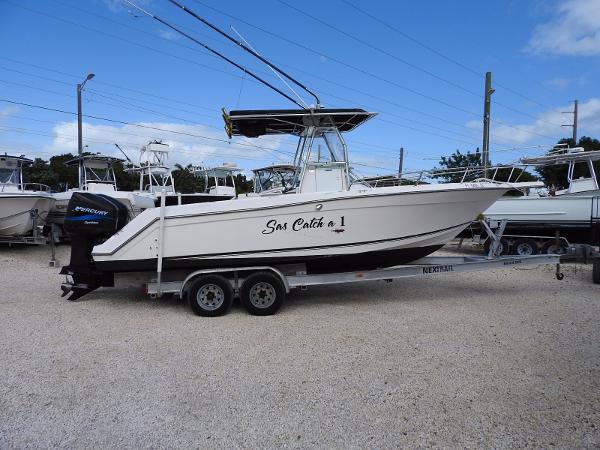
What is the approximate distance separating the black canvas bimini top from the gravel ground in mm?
2828

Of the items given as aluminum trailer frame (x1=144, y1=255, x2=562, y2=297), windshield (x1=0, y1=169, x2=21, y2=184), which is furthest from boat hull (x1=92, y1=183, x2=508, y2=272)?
windshield (x1=0, y1=169, x2=21, y2=184)

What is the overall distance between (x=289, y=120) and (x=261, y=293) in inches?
109

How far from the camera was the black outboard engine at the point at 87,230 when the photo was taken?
6609 mm

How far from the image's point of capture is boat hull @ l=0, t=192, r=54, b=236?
12156mm

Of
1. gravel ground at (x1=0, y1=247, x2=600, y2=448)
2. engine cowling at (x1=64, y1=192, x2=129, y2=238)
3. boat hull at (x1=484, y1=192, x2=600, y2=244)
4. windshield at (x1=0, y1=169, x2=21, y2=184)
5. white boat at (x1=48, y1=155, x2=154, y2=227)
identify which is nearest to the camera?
gravel ground at (x1=0, y1=247, x2=600, y2=448)

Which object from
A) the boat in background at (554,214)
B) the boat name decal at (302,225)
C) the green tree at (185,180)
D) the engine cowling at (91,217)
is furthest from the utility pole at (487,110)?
the green tree at (185,180)

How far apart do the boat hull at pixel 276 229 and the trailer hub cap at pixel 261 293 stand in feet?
1.09

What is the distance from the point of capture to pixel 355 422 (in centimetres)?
→ 321

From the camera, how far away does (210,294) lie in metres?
6.23

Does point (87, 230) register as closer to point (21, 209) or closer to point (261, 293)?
point (261, 293)

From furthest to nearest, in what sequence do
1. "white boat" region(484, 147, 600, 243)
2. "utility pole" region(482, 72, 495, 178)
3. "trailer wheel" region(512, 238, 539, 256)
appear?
"utility pole" region(482, 72, 495, 178) < "trailer wheel" region(512, 238, 539, 256) < "white boat" region(484, 147, 600, 243)

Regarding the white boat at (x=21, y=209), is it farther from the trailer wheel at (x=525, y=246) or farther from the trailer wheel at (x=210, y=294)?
the trailer wheel at (x=525, y=246)

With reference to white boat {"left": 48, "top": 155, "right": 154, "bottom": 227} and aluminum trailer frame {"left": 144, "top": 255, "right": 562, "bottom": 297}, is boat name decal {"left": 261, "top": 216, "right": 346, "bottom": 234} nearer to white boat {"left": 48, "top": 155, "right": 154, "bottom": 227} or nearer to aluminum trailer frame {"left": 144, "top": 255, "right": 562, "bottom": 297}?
aluminum trailer frame {"left": 144, "top": 255, "right": 562, "bottom": 297}

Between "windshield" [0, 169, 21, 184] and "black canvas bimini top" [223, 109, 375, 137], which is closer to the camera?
"black canvas bimini top" [223, 109, 375, 137]
